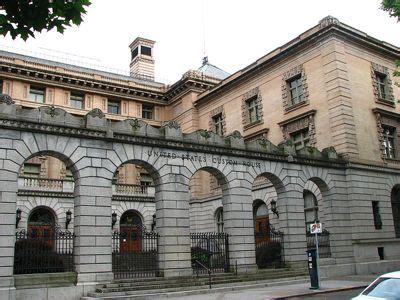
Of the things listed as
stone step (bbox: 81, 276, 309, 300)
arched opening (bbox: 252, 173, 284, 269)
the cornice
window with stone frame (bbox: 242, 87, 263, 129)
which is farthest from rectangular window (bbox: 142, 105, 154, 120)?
stone step (bbox: 81, 276, 309, 300)

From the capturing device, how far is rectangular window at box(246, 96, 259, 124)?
38.4 meters

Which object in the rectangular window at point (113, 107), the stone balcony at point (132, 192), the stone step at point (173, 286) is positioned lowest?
the stone step at point (173, 286)

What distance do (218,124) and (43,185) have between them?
16026 millimetres

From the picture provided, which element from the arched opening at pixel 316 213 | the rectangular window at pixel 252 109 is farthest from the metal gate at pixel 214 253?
the rectangular window at pixel 252 109

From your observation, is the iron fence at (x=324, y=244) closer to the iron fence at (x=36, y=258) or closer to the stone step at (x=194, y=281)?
the stone step at (x=194, y=281)

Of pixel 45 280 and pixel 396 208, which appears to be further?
pixel 396 208

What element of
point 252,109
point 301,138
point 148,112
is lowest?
point 301,138

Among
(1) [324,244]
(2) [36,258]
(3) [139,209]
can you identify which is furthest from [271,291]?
(3) [139,209]

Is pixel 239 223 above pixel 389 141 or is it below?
below

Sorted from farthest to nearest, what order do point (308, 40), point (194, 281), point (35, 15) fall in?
point (308, 40) < point (194, 281) < point (35, 15)

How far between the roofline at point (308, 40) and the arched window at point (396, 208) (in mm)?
10149

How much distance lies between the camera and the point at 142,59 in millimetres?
56250

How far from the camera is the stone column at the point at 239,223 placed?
23500 millimetres

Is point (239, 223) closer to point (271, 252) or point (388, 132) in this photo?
point (271, 252)
